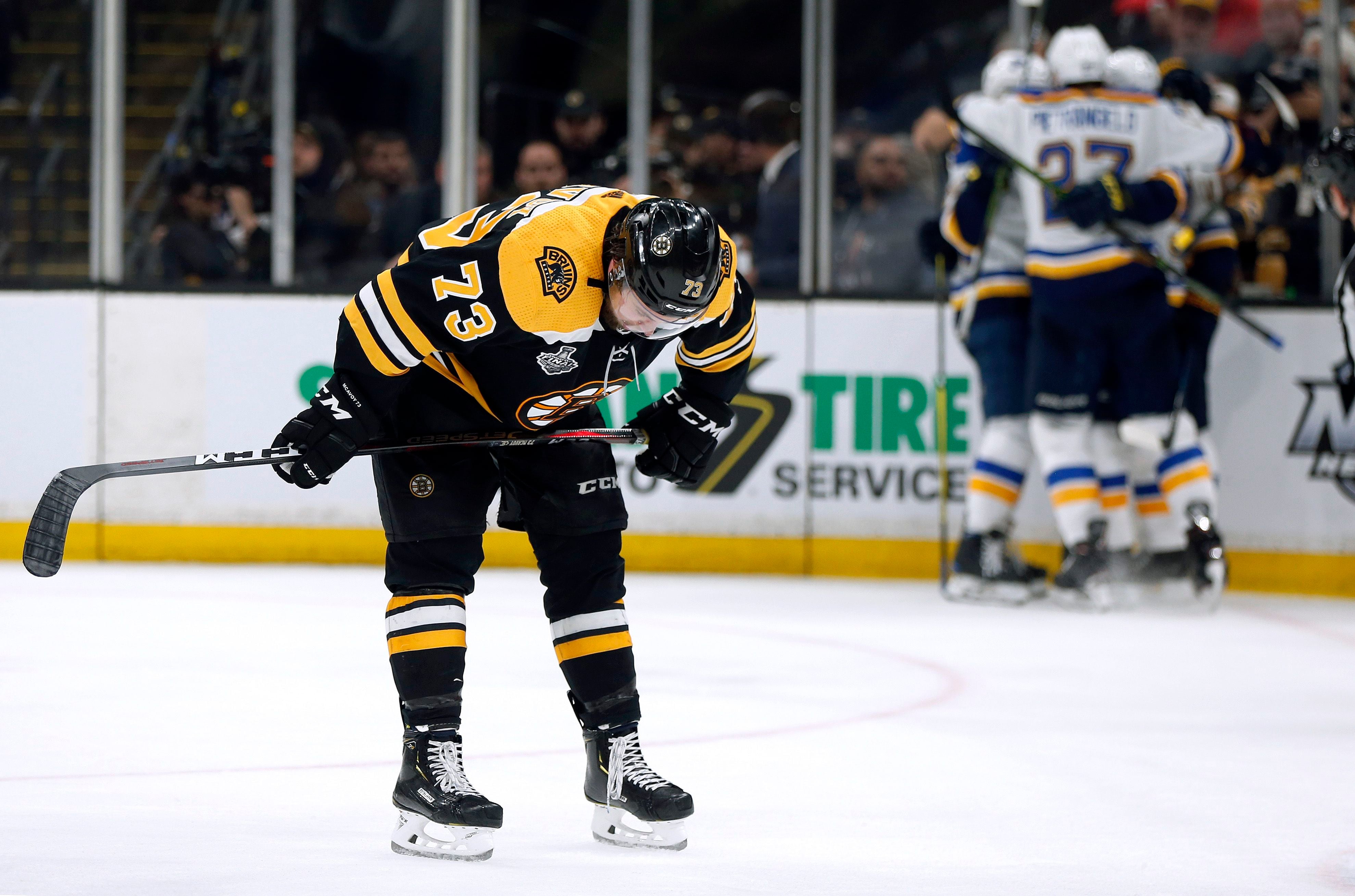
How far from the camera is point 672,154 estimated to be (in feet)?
22.9

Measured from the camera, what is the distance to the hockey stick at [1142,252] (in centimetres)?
579

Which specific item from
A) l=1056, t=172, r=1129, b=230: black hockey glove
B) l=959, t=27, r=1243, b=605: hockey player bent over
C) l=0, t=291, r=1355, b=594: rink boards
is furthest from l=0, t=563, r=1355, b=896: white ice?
l=1056, t=172, r=1129, b=230: black hockey glove

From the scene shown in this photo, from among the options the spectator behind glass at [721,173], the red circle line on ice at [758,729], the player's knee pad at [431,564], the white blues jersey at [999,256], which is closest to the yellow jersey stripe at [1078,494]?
the white blues jersey at [999,256]

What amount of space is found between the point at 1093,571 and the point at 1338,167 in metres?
2.73

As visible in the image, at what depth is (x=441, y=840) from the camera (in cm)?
244

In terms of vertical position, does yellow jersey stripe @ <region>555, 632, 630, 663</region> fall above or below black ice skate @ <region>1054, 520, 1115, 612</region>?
above

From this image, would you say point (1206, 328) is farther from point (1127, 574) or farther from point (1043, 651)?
point (1043, 651)

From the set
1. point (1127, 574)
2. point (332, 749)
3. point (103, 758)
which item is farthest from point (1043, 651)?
point (103, 758)

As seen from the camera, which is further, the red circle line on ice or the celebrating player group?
the celebrating player group

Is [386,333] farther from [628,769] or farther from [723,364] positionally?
[628,769]

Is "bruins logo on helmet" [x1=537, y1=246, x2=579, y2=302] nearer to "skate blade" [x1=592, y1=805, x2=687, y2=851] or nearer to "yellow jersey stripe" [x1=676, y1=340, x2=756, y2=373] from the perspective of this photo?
"yellow jersey stripe" [x1=676, y1=340, x2=756, y2=373]

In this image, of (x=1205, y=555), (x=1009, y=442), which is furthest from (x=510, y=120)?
(x=1205, y=555)

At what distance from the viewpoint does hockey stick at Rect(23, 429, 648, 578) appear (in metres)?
2.52

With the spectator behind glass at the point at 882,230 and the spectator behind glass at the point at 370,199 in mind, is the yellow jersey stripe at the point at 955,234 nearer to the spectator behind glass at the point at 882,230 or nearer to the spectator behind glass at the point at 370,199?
the spectator behind glass at the point at 882,230
